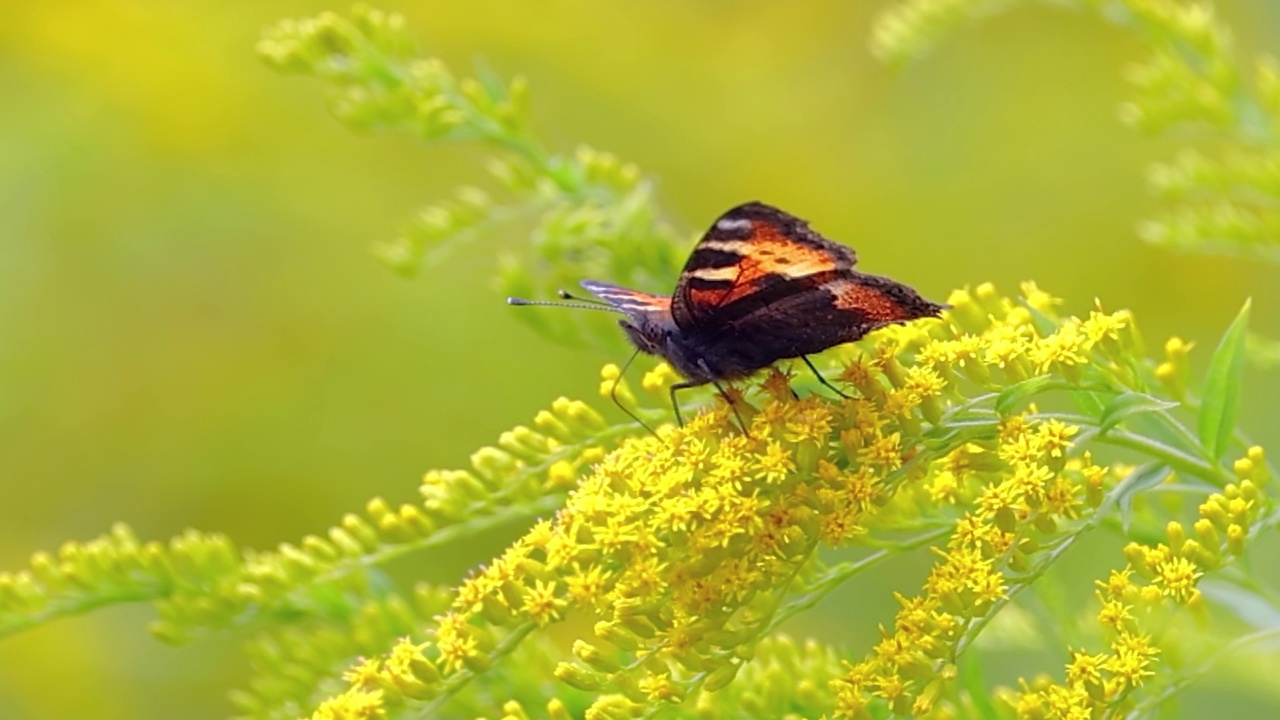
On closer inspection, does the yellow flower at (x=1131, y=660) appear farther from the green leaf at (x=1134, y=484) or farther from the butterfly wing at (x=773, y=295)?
the butterfly wing at (x=773, y=295)

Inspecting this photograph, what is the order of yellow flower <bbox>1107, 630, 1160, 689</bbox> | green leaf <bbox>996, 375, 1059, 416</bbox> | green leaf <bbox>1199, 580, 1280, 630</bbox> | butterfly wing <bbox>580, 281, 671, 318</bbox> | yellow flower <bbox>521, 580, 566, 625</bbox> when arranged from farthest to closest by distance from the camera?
butterfly wing <bbox>580, 281, 671, 318</bbox> → green leaf <bbox>1199, 580, 1280, 630</bbox> → yellow flower <bbox>521, 580, 566, 625</bbox> → green leaf <bbox>996, 375, 1059, 416</bbox> → yellow flower <bbox>1107, 630, 1160, 689</bbox>

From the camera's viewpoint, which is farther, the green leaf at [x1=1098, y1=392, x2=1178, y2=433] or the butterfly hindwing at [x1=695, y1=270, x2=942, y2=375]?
the butterfly hindwing at [x1=695, y1=270, x2=942, y2=375]

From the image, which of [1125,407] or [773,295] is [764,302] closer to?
[773,295]

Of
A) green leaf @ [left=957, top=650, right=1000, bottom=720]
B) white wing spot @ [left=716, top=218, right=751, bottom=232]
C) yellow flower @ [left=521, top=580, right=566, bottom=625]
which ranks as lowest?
green leaf @ [left=957, top=650, right=1000, bottom=720]

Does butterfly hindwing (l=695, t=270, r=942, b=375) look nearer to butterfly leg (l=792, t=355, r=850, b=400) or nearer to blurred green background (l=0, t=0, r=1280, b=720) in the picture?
butterfly leg (l=792, t=355, r=850, b=400)

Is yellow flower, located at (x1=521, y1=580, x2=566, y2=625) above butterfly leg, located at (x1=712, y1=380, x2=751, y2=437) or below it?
below

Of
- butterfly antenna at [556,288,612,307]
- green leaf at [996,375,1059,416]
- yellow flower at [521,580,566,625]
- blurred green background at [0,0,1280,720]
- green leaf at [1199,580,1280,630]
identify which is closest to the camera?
green leaf at [996,375,1059,416]

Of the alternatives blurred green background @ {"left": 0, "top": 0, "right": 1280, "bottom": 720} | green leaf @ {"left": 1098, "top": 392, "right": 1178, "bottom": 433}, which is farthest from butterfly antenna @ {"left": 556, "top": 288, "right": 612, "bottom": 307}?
blurred green background @ {"left": 0, "top": 0, "right": 1280, "bottom": 720}
